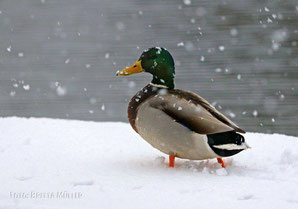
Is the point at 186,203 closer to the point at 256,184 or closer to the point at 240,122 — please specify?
the point at 256,184

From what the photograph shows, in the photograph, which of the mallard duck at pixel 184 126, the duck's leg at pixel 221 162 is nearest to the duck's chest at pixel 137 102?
the mallard duck at pixel 184 126

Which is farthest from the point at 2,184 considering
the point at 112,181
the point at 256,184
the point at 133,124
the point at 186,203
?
the point at 256,184

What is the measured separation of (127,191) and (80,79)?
5.34 meters

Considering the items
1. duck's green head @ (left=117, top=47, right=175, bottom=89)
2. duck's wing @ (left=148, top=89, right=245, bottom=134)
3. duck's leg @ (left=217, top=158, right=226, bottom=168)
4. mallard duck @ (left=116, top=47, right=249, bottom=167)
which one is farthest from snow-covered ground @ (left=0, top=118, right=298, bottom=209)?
duck's green head @ (left=117, top=47, right=175, bottom=89)

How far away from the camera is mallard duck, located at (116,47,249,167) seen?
2457 mm

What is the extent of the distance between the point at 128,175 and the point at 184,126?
0.41 meters

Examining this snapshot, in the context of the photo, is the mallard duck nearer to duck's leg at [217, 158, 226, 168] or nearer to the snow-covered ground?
duck's leg at [217, 158, 226, 168]

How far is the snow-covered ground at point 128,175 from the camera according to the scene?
7.07 feet

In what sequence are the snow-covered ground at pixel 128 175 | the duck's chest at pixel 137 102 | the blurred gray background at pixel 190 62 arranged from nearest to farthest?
1. the snow-covered ground at pixel 128 175
2. the duck's chest at pixel 137 102
3. the blurred gray background at pixel 190 62

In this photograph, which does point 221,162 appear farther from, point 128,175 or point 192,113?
point 128,175

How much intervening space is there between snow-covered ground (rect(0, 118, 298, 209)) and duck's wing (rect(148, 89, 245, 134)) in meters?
0.27

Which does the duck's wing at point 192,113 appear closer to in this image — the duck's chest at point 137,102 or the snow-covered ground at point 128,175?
the duck's chest at point 137,102

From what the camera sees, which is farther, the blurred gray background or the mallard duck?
the blurred gray background

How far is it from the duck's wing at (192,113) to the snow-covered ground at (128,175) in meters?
0.27
